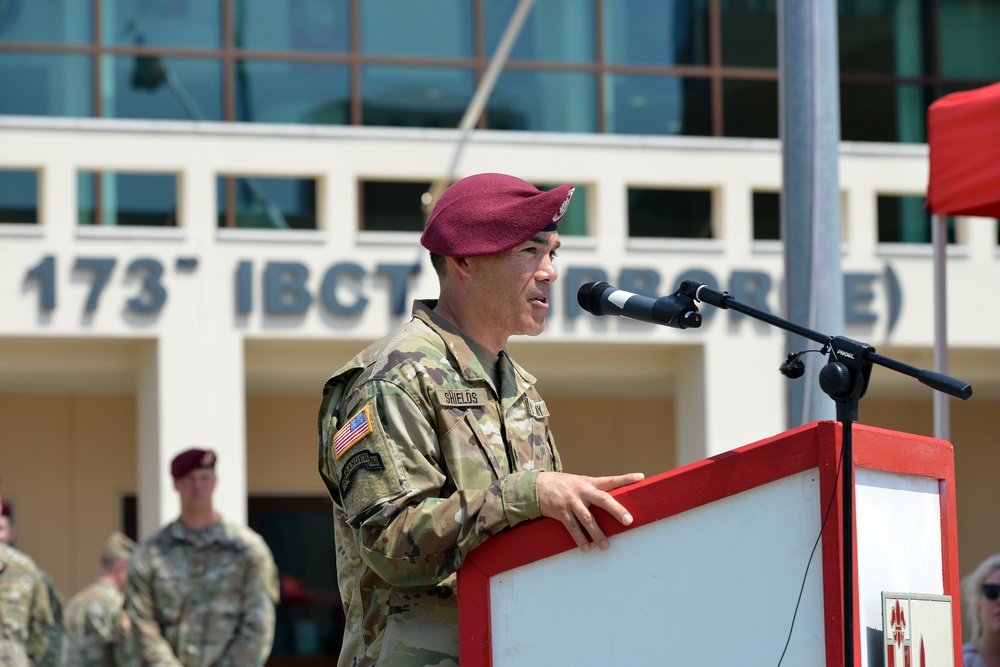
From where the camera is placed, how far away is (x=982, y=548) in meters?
16.1

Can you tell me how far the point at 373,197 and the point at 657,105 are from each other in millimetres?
2706

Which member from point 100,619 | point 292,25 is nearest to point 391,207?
point 292,25

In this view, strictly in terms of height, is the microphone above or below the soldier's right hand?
above

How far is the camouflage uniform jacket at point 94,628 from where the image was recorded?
8.77 meters

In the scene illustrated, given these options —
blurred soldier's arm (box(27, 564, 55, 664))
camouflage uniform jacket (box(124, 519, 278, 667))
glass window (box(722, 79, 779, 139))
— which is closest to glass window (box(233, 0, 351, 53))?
glass window (box(722, 79, 779, 139))

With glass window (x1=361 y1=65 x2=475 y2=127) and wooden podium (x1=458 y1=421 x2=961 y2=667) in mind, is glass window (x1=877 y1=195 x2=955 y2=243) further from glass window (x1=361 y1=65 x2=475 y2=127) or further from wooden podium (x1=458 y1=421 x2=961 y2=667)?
wooden podium (x1=458 y1=421 x2=961 y2=667)

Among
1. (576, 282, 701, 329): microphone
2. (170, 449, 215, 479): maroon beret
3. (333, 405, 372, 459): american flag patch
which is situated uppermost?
(576, 282, 701, 329): microphone

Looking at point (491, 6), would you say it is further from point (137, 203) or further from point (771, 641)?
point (771, 641)

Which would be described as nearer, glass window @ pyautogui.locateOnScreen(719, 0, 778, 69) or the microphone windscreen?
the microphone windscreen

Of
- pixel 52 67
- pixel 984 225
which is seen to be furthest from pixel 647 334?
pixel 52 67

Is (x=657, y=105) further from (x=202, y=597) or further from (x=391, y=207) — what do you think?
(x=202, y=597)

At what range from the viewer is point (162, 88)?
1284 centimetres

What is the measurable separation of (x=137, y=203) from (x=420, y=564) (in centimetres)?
1056

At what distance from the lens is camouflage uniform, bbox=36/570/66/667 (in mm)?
7938
